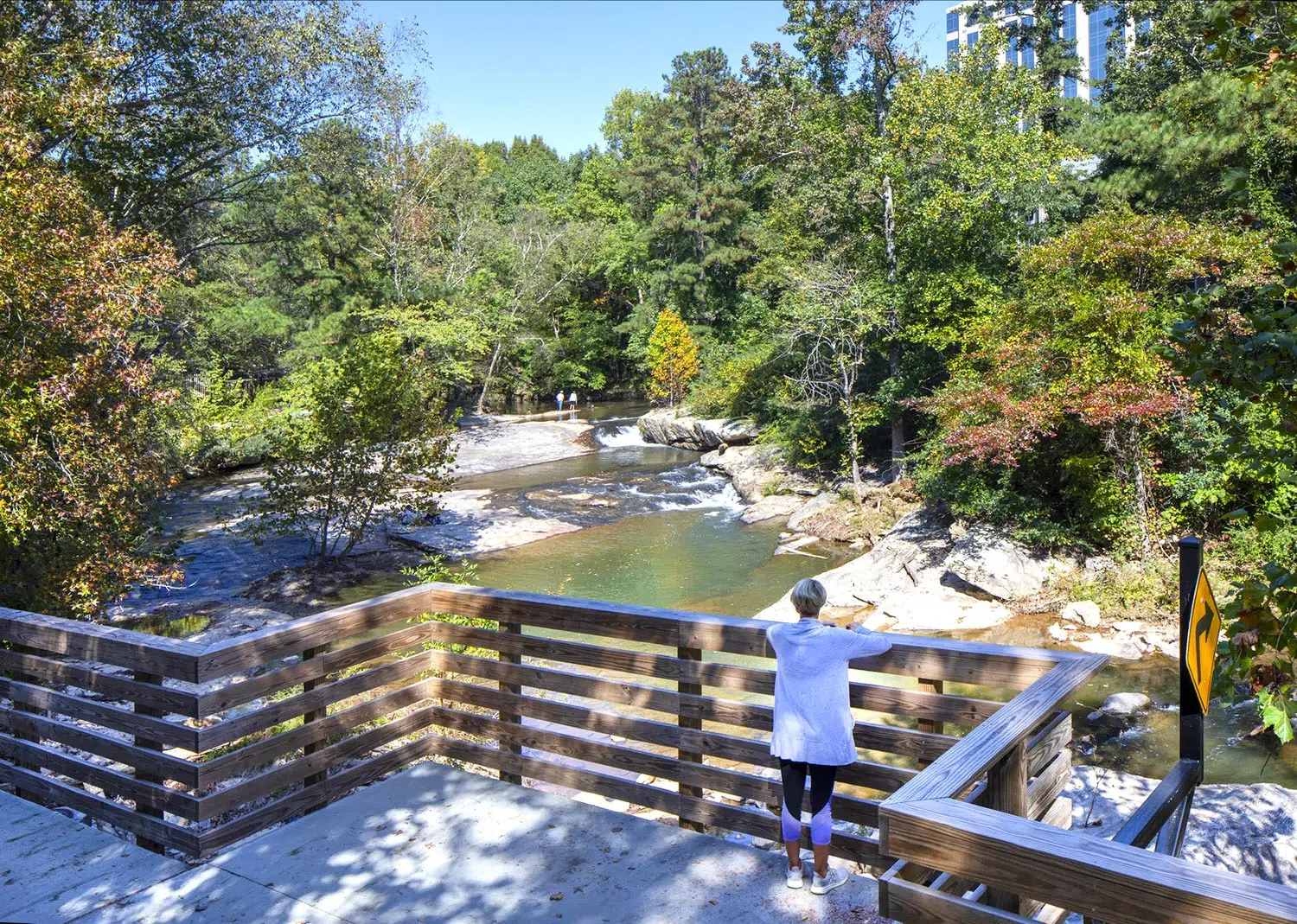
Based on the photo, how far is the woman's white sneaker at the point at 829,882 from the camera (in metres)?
3.54

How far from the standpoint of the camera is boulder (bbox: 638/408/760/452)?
29.3 m

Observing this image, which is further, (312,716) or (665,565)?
(665,565)

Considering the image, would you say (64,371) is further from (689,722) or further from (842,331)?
(842,331)

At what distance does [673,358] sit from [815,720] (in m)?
35.5

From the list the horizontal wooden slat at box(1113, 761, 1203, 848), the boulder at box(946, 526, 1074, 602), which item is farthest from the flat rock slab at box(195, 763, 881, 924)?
the boulder at box(946, 526, 1074, 602)

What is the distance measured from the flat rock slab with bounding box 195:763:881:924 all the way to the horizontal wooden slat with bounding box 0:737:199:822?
1.08ft

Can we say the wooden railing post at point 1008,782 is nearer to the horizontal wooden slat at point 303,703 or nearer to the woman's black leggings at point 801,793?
the woman's black leggings at point 801,793

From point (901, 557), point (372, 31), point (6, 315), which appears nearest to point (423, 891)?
point (6, 315)

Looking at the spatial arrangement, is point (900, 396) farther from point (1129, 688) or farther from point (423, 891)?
point (423, 891)

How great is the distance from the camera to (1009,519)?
15.9 meters

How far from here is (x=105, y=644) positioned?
4.26m

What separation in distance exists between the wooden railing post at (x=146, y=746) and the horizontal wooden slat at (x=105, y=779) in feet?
0.13

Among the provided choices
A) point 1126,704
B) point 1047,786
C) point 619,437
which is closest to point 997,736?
point 1047,786

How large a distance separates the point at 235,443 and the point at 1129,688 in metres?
21.7
